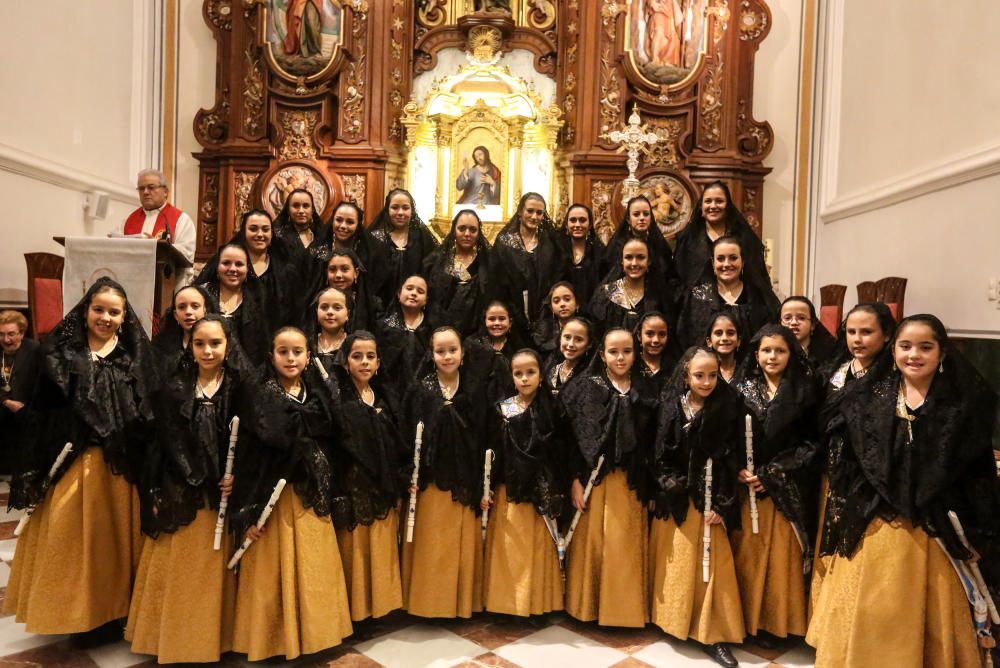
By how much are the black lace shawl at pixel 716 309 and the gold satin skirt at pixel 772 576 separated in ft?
3.96

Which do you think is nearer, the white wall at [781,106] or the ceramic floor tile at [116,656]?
the ceramic floor tile at [116,656]

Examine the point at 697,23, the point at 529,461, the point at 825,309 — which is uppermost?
the point at 697,23

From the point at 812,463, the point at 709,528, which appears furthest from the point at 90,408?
the point at 812,463

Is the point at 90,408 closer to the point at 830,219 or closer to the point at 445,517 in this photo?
the point at 445,517

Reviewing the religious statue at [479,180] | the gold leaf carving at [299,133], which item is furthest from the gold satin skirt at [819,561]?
the gold leaf carving at [299,133]

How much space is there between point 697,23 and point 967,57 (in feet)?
11.0

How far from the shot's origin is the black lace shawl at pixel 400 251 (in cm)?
543

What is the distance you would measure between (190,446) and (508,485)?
4.92 feet

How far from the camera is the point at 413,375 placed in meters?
4.31

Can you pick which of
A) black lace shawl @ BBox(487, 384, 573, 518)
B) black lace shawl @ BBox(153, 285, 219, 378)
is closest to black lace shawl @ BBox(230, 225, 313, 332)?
black lace shawl @ BBox(153, 285, 219, 378)

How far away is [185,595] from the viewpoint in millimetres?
3236

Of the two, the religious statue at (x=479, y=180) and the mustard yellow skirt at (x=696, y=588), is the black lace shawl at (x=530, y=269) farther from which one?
the religious statue at (x=479, y=180)

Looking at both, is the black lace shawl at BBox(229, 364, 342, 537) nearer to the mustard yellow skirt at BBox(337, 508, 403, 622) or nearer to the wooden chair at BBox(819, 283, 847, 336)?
the mustard yellow skirt at BBox(337, 508, 403, 622)

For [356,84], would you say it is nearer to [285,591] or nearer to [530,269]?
[530,269]
